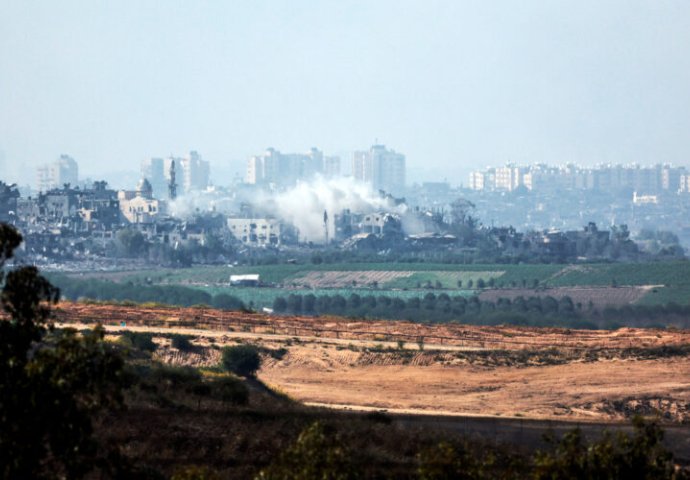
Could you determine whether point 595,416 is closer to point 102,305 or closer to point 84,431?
point 84,431

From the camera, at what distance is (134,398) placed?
3572 cm

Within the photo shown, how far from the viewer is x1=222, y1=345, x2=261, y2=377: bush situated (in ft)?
180

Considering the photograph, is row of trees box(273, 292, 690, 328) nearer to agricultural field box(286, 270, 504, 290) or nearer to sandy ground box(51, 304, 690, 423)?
agricultural field box(286, 270, 504, 290)

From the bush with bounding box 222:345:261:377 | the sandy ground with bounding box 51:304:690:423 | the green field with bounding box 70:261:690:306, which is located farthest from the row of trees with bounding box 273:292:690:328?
the bush with bounding box 222:345:261:377

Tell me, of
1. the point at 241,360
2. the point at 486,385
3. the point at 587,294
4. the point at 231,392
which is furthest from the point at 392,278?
the point at 231,392

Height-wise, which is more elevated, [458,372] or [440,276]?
[440,276]

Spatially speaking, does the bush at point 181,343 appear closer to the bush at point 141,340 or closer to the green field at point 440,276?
the bush at point 141,340

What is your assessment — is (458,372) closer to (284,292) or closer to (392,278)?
(284,292)

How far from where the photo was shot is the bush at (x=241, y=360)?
54.8 meters

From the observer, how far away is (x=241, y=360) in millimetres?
55344

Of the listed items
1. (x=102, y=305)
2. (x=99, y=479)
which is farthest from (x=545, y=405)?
(x=102, y=305)

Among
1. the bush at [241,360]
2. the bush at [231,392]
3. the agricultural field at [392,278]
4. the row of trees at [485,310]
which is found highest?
the agricultural field at [392,278]

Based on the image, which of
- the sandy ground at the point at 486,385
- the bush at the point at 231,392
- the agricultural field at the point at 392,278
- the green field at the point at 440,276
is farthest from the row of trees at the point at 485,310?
the bush at the point at 231,392

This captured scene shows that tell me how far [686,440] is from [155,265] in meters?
147
